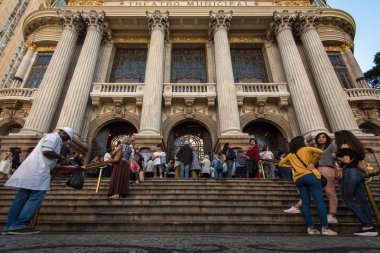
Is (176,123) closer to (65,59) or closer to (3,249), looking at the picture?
(65,59)

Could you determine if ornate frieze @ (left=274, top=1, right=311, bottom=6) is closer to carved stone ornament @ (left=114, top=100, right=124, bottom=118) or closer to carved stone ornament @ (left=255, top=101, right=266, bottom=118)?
carved stone ornament @ (left=255, top=101, right=266, bottom=118)

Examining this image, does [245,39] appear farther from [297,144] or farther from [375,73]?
[297,144]

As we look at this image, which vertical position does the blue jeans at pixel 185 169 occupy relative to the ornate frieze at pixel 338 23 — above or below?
below

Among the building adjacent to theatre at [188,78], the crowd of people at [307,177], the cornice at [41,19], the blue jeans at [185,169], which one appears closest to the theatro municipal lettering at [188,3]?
the building adjacent to theatre at [188,78]

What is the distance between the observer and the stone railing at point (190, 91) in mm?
12625

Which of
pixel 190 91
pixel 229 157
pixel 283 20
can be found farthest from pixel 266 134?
pixel 283 20

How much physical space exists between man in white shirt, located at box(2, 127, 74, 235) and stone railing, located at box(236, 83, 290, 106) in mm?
10749

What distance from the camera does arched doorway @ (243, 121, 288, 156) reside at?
13.0 metres

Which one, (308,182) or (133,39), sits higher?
(133,39)

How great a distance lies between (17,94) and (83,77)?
4431 mm

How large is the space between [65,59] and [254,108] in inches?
435

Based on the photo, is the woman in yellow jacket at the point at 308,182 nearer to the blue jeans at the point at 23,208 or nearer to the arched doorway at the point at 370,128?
the blue jeans at the point at 23,208

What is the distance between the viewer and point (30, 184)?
2.94 m

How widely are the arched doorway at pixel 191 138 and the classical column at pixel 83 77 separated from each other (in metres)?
4.83
